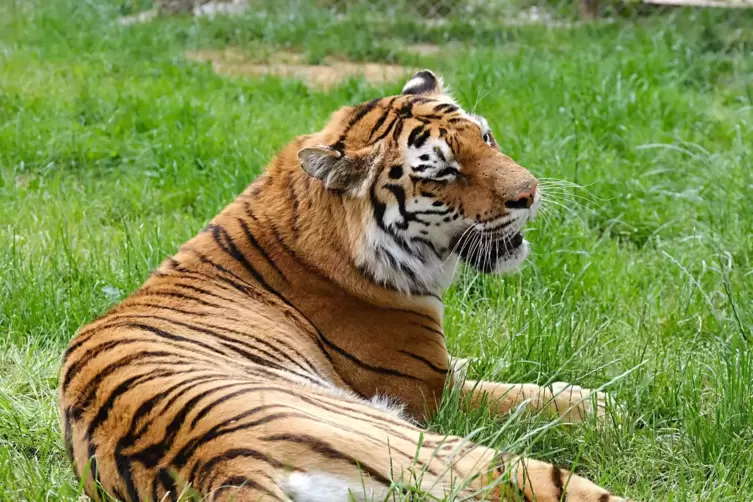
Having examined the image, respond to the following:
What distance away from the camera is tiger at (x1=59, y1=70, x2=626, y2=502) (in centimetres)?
209

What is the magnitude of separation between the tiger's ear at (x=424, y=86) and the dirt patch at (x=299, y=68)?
336 cm

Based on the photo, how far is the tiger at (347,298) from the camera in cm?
209

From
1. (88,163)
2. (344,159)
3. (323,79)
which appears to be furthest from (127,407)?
(323,79)

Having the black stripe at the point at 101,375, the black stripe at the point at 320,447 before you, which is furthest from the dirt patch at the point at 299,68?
the black stripe at the point at 320,447

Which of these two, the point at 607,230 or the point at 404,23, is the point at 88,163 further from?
the point at 404,23

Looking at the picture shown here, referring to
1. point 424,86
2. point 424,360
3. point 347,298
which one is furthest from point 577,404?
point 424,86

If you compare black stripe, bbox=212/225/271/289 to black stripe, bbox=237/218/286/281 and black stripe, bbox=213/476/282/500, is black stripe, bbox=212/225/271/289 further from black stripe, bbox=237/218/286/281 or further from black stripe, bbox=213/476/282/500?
black stripe, bbox=213/476/282/500

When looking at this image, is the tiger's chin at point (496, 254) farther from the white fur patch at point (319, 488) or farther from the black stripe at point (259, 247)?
the white fur patch at point (319, 488)

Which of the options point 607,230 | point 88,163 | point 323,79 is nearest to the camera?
point 607,230

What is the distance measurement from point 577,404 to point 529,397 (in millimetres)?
135

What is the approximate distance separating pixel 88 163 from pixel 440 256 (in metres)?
2.74

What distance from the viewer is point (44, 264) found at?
141 inches

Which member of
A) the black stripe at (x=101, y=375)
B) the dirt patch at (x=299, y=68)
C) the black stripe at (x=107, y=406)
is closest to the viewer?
the black stripe at (x=107, y=406)

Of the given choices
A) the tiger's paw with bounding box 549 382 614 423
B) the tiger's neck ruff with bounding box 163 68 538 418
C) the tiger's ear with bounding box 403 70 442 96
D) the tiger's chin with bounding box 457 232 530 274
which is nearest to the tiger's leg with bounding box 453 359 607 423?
the tiger's paw with bounding box 549 382 614 423
